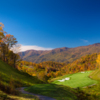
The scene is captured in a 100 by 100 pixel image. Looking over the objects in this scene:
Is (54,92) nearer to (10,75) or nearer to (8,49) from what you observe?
(10,75)

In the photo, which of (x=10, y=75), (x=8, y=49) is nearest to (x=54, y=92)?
(x=10, y=75)

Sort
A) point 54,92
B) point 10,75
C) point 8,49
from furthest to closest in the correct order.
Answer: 1. point 8,49
2. point 10,75
3. point 54,92

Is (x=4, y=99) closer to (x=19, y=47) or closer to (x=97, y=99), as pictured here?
(x=97, y=99)

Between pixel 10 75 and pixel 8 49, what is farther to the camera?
pixel 8 49

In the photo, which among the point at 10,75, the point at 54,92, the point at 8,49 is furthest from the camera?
the point at 8,49

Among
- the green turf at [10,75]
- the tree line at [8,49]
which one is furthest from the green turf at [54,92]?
the tree line at [8,49]

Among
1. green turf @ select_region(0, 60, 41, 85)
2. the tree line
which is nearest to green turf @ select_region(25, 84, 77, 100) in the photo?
green turf @ select_region(0, 60, 41, 85)

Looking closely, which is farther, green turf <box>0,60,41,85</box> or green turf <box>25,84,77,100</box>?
green turf <box>0,60,41,85</box>

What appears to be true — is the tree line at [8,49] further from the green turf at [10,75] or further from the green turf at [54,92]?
the green turf at [54,92]

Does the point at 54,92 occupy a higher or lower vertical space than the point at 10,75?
lower

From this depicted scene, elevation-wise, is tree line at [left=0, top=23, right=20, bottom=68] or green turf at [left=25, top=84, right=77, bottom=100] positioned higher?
tree line at [left=0, top=23, right=20, bottom=68]

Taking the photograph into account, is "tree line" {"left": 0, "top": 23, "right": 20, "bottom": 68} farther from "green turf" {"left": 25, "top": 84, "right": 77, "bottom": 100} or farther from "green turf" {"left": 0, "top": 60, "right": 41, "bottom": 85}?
"green turf" {"left": 25, "top": 84, "right": 77, "bottom": 100}

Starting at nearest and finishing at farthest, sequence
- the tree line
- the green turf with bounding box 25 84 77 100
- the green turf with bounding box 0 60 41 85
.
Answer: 1. the green turf with bounding box 25 84 77 100
2. the green turf with bounding box 0 60 41 85
3. the tree line
